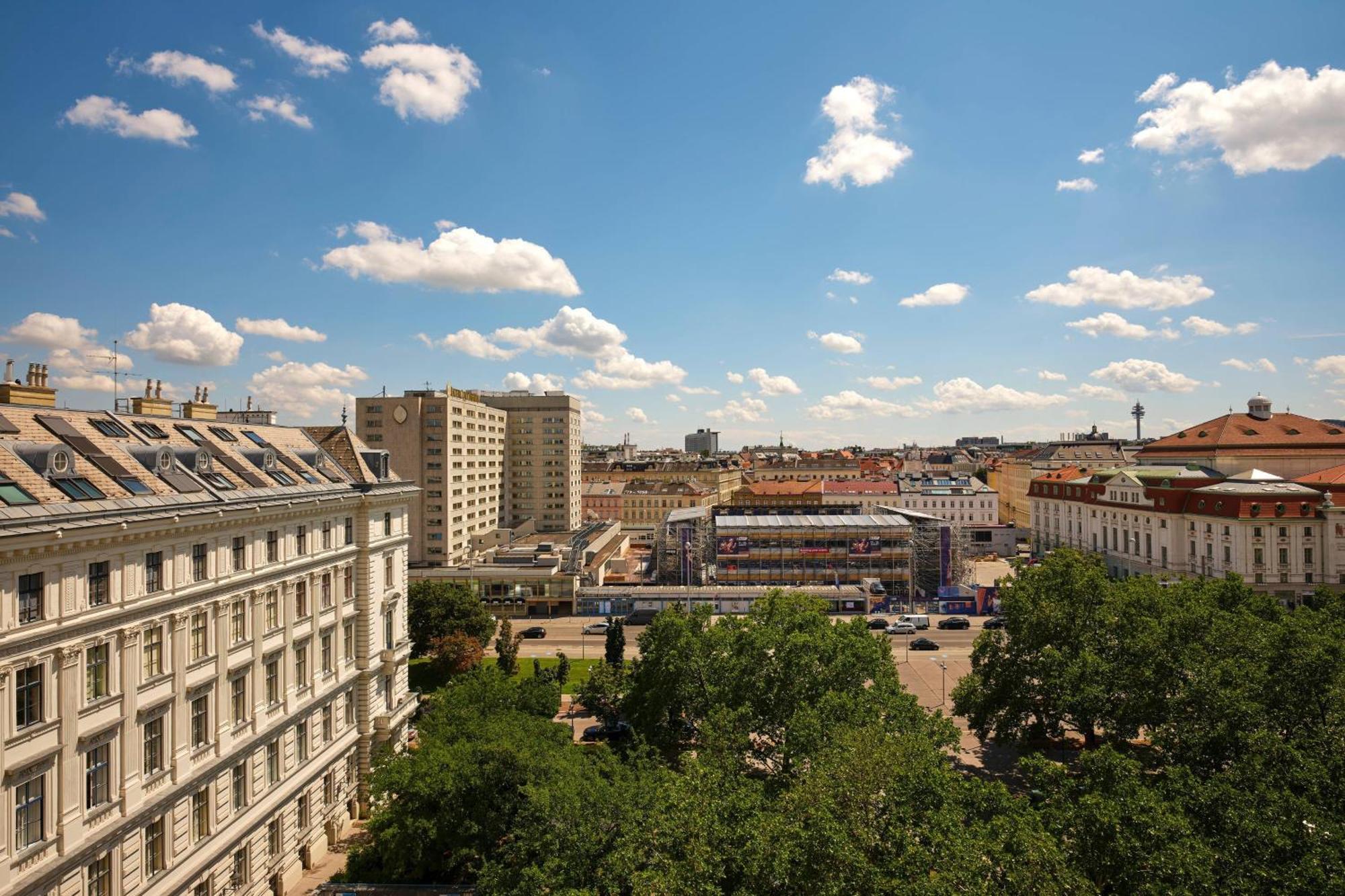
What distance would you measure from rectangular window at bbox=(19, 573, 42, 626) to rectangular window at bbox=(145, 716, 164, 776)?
19.3 feet

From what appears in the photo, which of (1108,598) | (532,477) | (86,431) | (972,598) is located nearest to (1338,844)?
(1108,598)

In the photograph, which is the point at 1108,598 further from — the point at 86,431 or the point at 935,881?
the point at 86,431

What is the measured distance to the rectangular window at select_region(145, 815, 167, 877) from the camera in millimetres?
24297

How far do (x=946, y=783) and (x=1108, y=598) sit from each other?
2288cm

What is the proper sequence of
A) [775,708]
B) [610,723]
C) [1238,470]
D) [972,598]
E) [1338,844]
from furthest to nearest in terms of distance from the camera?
[1238,470]
[972,598]
[610,723]
[775,708]
[1338,844]

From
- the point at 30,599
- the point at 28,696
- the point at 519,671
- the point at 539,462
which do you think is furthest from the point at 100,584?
the point at 539,462

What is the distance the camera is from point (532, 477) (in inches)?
5472

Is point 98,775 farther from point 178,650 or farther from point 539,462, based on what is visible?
point 539,462

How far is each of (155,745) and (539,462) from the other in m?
114

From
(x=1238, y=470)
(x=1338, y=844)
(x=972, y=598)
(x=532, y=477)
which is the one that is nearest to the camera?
(x=1338, y=844)

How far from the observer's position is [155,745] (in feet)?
81.6

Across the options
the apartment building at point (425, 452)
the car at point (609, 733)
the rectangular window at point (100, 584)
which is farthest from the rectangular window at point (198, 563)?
the apartment building at point (425, 452)

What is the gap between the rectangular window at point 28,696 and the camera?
65.2ft

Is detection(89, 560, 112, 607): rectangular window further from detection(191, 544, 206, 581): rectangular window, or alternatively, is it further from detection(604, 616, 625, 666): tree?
detection(604, 616, 625, 666): tree
